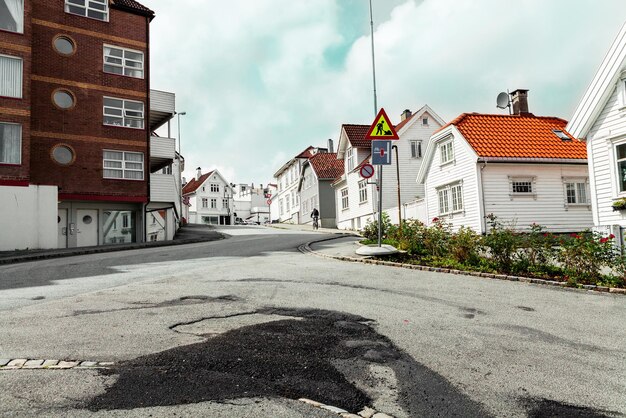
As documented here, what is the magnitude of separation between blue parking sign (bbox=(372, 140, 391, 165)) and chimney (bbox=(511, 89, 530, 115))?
2010cm

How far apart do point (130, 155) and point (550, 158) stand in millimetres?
22690

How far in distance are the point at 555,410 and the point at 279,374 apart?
2.40 meters

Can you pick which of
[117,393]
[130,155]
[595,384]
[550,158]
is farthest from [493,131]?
[117,393]

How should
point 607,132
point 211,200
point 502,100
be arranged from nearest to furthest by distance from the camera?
point 607,132
point 502,100
point 211,200

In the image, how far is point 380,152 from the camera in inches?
534

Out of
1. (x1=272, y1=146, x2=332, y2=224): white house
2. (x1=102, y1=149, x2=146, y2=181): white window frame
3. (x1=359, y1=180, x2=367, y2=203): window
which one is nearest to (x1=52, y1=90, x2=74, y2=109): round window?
(x1=102, y1=149, x2=146, y2=181): white window frame

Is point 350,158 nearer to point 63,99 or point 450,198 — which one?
point 450,198

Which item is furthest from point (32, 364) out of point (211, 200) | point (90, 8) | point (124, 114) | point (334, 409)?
point (211, 200)

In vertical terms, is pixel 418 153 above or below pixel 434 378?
above

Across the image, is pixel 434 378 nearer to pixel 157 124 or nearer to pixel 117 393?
pixel 117 393

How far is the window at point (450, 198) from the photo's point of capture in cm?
2525

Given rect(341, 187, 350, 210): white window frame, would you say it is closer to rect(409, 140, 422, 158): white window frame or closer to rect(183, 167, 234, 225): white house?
rect(409, 140, 422, 158): white window frame

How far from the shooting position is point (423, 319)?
22.8 ft

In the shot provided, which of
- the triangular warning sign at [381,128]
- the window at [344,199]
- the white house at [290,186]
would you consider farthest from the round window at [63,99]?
the white house at [290,186]
